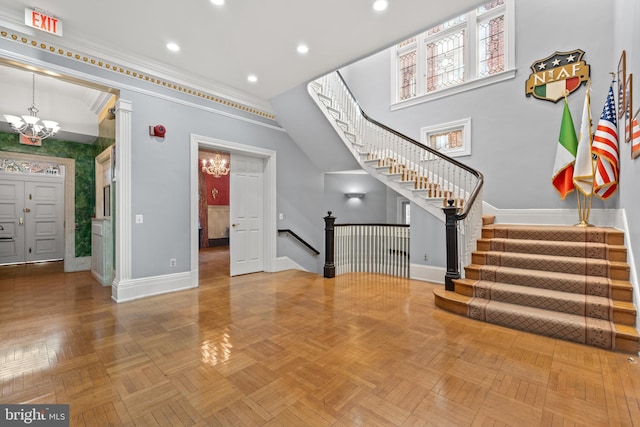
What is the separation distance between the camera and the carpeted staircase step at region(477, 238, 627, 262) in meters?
3.33

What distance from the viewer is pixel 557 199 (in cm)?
478

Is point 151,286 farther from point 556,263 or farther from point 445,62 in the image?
point 445,62

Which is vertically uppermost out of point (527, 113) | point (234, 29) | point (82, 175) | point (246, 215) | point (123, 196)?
point (234, 29)

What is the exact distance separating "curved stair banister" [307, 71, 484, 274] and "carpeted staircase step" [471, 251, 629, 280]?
2.79ft

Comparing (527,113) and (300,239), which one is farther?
(300,239)

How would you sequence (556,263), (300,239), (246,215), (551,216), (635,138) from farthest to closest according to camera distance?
(300,239)
(246,215)
(551,216)
(556,263)
(635,138)

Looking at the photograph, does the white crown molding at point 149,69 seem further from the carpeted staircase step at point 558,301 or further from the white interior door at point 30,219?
the white interior door at point 30,219

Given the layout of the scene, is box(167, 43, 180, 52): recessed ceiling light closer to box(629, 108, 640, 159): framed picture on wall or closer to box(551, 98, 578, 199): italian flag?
box(629, 108, 640, 159): framed picture on wall

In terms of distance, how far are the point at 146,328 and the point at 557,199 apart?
6.35 metres

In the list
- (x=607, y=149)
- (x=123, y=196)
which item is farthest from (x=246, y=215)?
(x=607, y=149)

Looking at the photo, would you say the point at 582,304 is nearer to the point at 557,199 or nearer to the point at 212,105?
the point at 557,199

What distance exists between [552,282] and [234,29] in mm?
4807

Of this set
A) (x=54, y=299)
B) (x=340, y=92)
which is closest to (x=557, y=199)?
(x=340, y=92)

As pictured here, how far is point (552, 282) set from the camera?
3.27 metres
